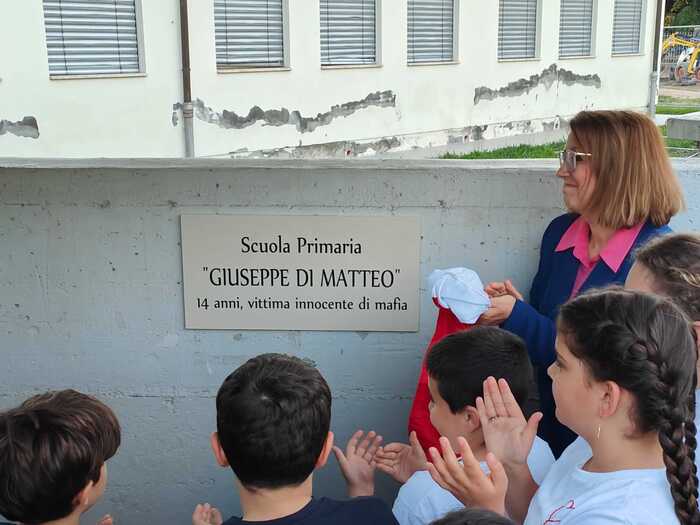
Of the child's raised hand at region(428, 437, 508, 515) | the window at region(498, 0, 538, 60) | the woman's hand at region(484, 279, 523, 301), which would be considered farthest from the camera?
the window at region(498, 0, 538, 60)

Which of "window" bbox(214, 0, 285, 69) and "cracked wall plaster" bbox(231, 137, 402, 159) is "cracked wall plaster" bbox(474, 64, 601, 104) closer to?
"cracked wall plaster" bbox(231, 137, 402, 159)

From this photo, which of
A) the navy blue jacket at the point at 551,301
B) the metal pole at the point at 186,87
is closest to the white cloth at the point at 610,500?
the navy blue jacket at the point at 551,301

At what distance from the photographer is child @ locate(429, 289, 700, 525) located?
1.66m

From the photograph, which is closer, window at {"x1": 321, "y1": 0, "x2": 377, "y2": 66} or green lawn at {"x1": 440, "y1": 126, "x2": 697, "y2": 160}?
window at {"x1": 321, "y1": 0, "x2": 377, "y2": 66}

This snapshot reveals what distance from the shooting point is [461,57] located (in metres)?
14.4

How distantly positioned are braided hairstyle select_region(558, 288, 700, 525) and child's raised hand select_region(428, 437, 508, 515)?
0.98 feet

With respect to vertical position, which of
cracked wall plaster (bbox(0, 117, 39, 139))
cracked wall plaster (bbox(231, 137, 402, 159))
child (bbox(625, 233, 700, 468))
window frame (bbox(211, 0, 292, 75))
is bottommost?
cracked wall plaster (bbox(231, 137, 402, 159))

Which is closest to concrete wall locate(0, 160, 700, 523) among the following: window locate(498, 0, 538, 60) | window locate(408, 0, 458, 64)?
window locate(408, 0, 458, 64)

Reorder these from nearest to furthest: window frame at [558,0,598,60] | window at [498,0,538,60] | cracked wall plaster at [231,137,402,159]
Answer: cracked wall plaster at [231,137,402,159] < window at [498,0,538,60] < window frame at [558,0,598,60]

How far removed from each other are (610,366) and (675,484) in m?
0.25

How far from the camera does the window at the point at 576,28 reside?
16.4 meters

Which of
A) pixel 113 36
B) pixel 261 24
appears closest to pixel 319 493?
pixel 113 36

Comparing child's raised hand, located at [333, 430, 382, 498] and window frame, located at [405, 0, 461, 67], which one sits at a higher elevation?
window frame, located at [405, 0, 461, 67]

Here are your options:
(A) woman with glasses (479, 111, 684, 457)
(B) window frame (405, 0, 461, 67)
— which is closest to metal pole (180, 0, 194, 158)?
(B) window frame (405, 0, 461, 67)
